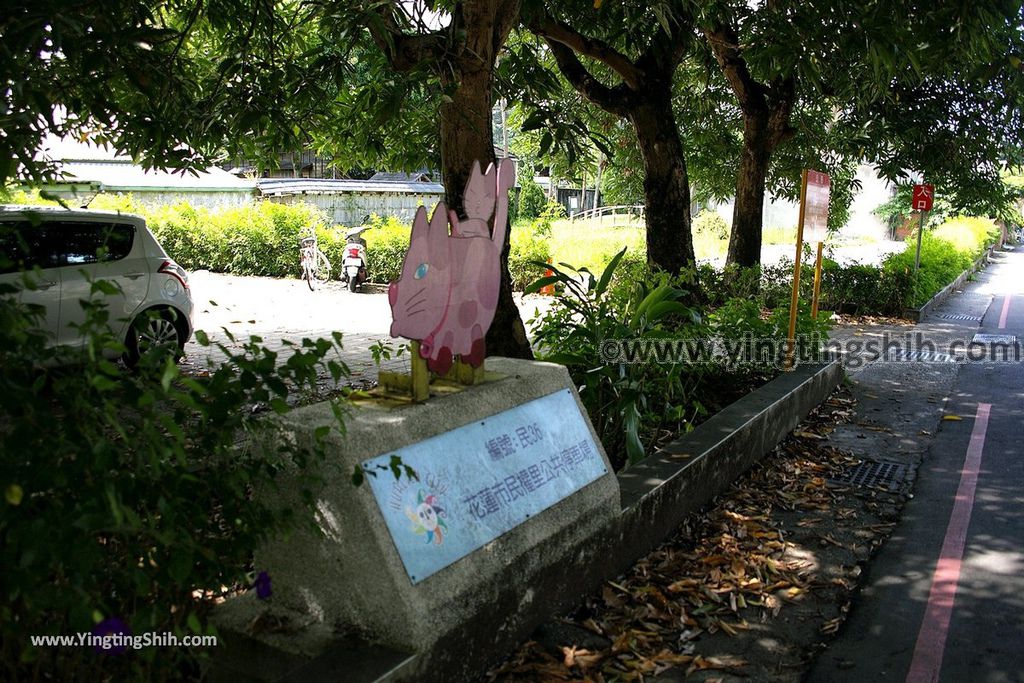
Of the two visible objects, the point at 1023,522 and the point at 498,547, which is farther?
the point at 1023,522

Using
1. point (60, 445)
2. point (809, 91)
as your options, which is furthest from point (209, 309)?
point (60, 445)

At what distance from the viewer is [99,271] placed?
8.95 metres

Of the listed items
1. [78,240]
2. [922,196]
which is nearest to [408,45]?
[78,240]

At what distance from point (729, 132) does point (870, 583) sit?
542 inches

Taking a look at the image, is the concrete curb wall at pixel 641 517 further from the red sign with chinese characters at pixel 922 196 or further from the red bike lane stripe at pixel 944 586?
the red sign with chinese characters at pixel 922 196

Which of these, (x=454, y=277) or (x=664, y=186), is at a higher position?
(x=664, y=186)

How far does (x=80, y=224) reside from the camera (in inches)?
344

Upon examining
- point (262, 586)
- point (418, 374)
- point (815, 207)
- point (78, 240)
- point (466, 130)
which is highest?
point (466, 130)

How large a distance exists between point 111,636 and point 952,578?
4.48 m

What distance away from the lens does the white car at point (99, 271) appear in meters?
8.25

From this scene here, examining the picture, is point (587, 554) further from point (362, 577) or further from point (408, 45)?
point (408, 45)

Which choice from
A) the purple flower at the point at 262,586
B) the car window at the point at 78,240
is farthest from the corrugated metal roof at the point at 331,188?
the purple flower at the point at 262,586

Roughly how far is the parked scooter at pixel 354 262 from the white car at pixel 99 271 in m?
8.33

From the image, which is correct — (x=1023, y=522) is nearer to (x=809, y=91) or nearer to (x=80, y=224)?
(x=80, y=224)
